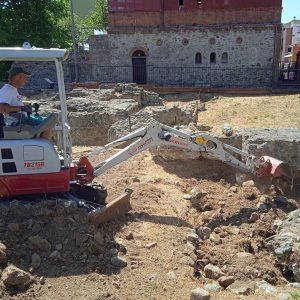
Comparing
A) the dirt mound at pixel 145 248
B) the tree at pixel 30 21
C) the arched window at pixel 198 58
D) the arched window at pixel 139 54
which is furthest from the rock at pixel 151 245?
the arched window at pixel 139 54

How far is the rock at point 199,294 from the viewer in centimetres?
441

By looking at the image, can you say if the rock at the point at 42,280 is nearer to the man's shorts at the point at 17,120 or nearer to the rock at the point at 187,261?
the rock at the point at 187,261

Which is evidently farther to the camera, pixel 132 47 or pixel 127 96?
pixel 132 47

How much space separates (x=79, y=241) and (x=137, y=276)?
874mm

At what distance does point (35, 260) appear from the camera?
4863mm

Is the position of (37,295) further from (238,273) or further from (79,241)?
(238,273)

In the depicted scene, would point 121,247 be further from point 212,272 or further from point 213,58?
point 213,58

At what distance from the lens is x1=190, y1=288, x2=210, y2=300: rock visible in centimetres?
441

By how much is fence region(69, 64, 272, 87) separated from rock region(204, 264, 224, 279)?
2377 centimetres

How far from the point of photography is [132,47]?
29891 mm

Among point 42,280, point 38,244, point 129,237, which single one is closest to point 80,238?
point 38,244

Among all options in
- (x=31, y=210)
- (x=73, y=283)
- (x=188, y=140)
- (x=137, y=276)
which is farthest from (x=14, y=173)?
(x=188, y=140)

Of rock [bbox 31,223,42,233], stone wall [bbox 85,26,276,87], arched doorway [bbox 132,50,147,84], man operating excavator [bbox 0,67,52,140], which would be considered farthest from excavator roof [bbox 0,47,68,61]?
arched doorway [bbox 132,50,147,84]

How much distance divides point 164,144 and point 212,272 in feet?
7.74
